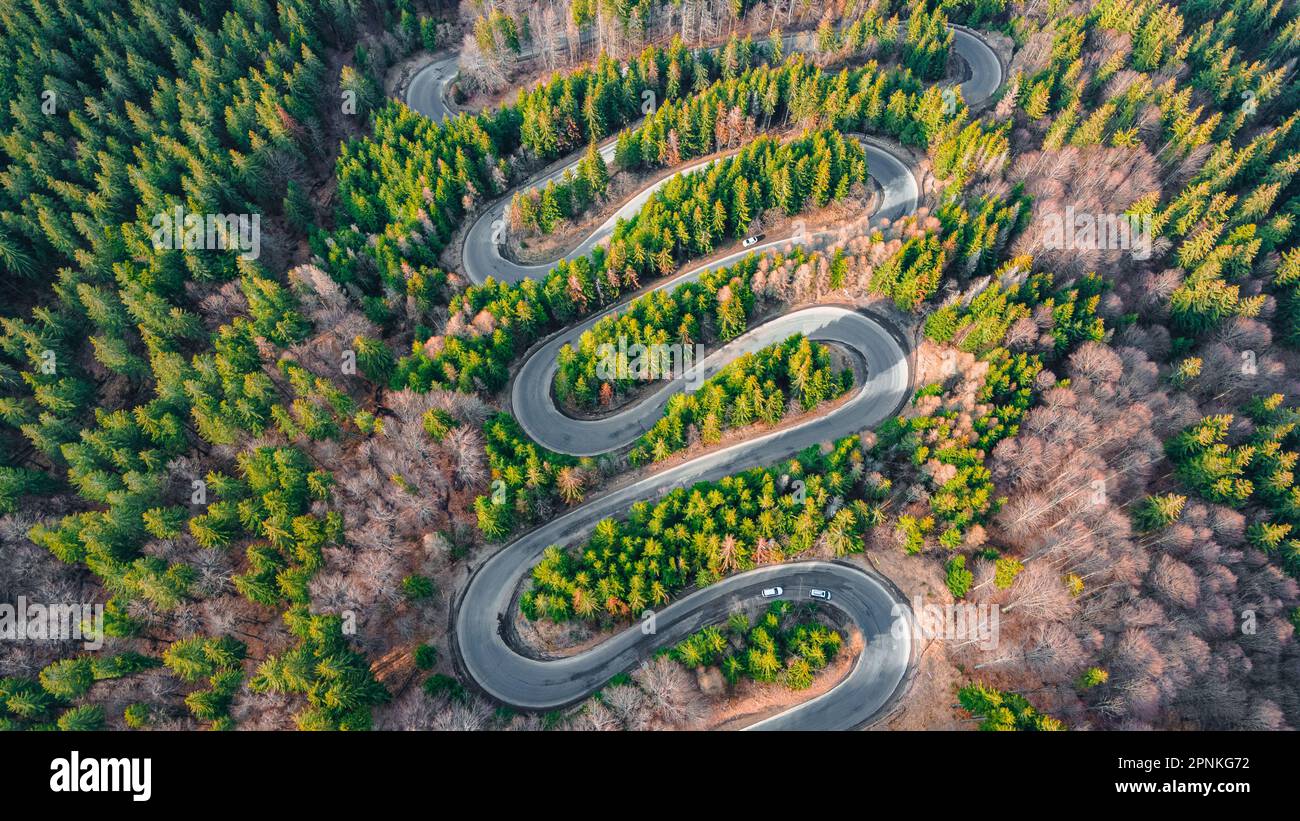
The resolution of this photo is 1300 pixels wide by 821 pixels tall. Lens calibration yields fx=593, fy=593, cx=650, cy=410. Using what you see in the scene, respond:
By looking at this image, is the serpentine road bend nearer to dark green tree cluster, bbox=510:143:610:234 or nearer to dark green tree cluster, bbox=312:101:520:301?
dark green tree cluster, bbox=510:143:610:234

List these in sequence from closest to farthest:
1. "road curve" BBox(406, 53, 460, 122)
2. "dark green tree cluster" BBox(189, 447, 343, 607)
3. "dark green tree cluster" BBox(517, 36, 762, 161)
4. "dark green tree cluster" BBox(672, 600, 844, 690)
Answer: "dark green tree cluster" BBox(672, 600, 844, 690), "dark green tree cluster" BBox(189, 447, 343, 607), "dark green tree cluster" BBox(517, 36, 762, 161), "road curve" BBox(406, 53, 460, 122)

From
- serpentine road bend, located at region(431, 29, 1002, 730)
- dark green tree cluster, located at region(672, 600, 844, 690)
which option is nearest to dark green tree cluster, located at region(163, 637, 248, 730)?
serpentine road bend, located at region(431, 29, 1002, 730)

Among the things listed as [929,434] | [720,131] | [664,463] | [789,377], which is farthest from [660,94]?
[929,434]

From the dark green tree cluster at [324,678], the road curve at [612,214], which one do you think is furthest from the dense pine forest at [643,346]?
the road curve at [612,214]

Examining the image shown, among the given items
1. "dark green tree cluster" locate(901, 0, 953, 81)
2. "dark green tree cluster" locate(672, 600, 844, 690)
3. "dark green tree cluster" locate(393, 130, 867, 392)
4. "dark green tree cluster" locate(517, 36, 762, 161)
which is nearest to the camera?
"dark green tree cluster" locate(672, 600, 844, 690)

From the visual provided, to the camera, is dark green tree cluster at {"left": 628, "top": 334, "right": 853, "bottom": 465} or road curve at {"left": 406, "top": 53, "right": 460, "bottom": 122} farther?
road curve at {"left": 406, "top": 53, "right": 460, "bottom": 122}

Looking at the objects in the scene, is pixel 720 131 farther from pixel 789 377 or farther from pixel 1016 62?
pixel 1016 62
